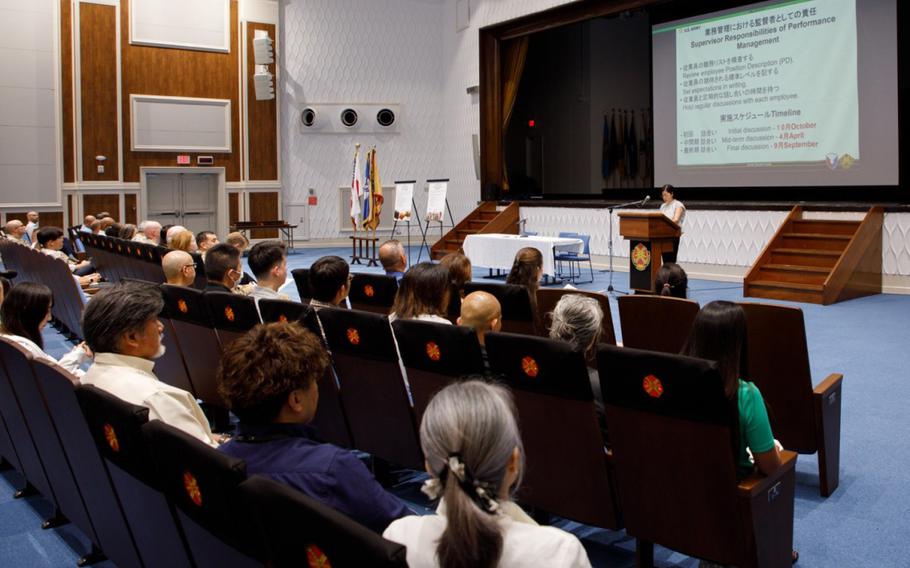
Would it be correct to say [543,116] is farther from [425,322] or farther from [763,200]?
A: [425,322]

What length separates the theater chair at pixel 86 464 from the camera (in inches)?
84.8

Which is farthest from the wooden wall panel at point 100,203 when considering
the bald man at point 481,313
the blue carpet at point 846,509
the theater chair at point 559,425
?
the theater chair at point 559,425

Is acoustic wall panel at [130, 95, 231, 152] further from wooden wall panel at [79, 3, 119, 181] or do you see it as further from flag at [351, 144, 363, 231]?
flag at [351, 144, 363, 231]

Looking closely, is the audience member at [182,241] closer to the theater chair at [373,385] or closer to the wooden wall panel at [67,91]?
the theater chair at [373,385]

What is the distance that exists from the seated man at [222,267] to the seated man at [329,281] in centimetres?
88

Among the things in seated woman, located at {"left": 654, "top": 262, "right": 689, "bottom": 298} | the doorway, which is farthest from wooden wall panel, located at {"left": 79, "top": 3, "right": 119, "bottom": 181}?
seated woman, located at {"left": 654, "top": 262, "right": 689, "bottom": 298}

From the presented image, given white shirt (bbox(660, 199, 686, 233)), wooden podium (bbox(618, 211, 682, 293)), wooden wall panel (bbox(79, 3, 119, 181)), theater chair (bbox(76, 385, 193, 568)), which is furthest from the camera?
wooden wall panel (bbox(79, 3, 119, 181))

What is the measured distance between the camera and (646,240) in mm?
8609

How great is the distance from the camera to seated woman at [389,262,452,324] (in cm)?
350

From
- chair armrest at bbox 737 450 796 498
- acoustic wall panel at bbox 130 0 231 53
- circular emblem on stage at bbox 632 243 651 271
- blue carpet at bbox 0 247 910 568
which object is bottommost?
blue carpet at bbox 0 247 910 568

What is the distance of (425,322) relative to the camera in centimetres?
283

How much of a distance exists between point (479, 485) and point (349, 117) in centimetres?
1662

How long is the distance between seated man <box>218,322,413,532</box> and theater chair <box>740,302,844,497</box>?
203 cm

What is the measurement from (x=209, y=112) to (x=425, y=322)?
14507 millimetres
